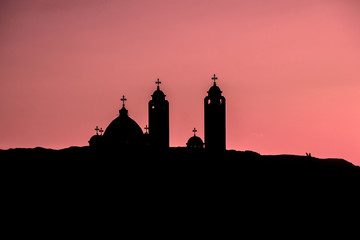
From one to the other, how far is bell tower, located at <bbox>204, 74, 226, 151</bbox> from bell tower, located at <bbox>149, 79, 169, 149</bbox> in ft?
10.8

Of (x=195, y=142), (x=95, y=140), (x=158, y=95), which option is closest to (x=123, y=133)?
(x=95, y=140)

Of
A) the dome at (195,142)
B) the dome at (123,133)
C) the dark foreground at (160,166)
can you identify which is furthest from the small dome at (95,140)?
A: the dark foreground at (160,166)

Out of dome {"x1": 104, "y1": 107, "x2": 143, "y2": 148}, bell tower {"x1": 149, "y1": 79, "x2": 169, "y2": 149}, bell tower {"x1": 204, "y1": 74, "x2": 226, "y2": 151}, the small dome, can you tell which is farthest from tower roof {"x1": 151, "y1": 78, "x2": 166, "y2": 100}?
the small dome

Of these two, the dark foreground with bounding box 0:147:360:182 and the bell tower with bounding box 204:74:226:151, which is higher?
the bell tower with bounding box 204:74:226:151

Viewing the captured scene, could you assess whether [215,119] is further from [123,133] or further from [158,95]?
[123,133]

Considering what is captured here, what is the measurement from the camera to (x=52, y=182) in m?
54.6

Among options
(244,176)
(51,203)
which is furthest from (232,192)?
(51,203)

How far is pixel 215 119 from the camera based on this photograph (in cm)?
5412

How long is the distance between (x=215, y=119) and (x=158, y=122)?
4649 millimetres

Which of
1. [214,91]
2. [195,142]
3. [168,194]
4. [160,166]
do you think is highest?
[214,91]

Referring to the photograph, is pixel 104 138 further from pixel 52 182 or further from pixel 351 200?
pixel 351 200

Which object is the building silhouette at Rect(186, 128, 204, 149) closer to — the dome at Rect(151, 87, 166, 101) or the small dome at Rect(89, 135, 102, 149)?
the small dome at Rect(89, 135, 102, 149)

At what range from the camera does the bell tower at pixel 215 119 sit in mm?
54188

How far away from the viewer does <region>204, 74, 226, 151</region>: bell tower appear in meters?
54.2
